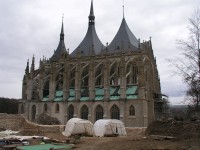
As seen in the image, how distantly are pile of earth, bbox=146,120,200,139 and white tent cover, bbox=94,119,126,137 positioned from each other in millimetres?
7062

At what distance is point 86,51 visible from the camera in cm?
4750

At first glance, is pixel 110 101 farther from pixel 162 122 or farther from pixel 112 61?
pixel 162 122

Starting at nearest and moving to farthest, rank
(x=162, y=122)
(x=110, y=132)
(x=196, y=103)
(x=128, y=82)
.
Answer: (x=196, y=103) → (x=162, y=122) → (x=110, y=132) → (x=128, y=82)

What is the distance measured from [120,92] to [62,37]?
24676mm

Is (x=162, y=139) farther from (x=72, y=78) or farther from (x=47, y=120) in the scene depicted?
(x=72, y=78)

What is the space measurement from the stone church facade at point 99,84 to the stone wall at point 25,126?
9746 millimetres

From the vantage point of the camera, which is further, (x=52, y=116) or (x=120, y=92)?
(x=52, y=116)

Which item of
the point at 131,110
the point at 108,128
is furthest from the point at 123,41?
the point at 108,128

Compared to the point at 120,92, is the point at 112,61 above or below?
above

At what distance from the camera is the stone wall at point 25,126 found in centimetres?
2659

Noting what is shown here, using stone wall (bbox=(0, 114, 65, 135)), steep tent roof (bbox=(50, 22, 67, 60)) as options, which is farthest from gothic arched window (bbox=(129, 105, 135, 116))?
steep tent roof (bbox=(50, 22, 67, 60))

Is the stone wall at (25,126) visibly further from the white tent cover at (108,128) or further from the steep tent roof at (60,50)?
the steep tent roof at (60,50)

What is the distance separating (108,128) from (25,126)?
913 centimetres

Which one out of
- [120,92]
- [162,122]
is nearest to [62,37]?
[120,92]
